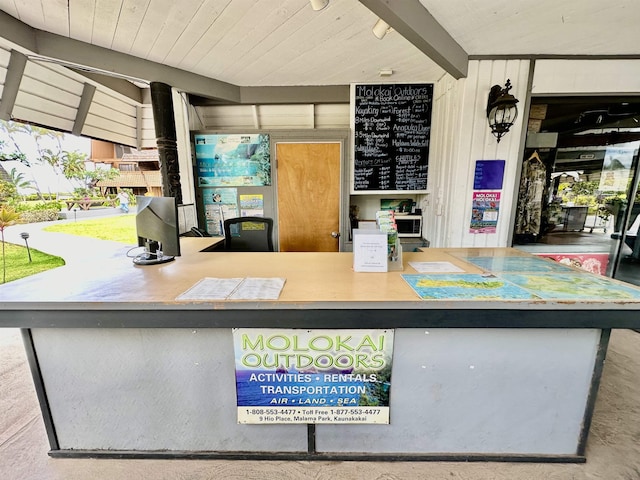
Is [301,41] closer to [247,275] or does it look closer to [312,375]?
[247,275]

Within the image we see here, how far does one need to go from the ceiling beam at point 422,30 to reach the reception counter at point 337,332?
1515mm

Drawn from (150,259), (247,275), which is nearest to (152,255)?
(150,259)

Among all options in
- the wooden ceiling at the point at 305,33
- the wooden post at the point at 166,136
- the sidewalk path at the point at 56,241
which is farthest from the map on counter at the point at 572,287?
the sidewalk path at the point at 56,241

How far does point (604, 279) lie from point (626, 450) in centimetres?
96

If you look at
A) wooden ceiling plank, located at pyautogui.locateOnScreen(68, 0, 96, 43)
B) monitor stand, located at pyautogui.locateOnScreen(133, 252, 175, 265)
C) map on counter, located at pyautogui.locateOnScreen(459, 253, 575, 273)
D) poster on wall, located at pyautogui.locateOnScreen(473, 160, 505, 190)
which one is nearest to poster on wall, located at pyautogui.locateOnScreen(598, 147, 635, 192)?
poster on wall, located at pyautogui.locateOnScreen(473, 160, 505, 190)

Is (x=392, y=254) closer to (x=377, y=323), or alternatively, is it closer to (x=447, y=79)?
(x=377, y=323)

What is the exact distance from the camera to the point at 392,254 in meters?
1.59

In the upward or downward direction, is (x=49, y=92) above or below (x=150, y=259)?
above

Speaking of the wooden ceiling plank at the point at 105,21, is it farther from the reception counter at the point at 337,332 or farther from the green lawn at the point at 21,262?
Answer: the green lawn at the point at 21,262

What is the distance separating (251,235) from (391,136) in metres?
1.96

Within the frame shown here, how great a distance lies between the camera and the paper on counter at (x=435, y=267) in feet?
4.96

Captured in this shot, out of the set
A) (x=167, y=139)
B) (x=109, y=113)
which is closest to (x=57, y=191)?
(x=109, y=113)

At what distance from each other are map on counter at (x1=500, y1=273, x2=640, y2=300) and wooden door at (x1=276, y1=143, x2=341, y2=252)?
2.21 m

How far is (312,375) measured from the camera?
1.31 metres
